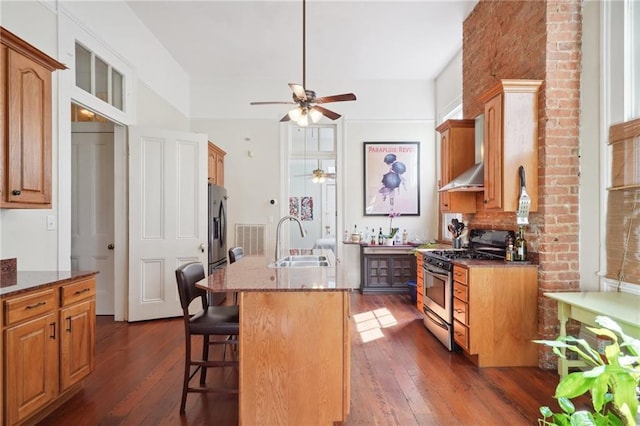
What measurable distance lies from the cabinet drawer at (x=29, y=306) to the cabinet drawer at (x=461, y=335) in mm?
3035

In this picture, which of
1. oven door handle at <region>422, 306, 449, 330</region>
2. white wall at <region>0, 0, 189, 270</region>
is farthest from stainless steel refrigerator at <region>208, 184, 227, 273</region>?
oven door handle at <region>422, 306, 449, 330</region>

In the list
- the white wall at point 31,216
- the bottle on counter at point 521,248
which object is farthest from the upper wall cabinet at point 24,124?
the bottle on counter at point 521,248

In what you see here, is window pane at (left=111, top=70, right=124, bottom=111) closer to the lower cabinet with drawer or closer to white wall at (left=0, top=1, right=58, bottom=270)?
white wall at (left=0, top=1, right=58, bottom=270)

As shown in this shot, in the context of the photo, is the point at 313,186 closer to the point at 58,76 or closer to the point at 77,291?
the point at 58,76

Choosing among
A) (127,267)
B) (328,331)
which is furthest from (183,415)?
(127,267)

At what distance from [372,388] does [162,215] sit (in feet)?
9.93

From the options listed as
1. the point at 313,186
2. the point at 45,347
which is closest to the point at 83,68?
the point at 45,347

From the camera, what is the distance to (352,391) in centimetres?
240

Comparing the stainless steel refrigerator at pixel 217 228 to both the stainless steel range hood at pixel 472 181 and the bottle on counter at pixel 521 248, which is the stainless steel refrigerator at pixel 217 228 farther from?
the bottle on counter at pixel 521 248

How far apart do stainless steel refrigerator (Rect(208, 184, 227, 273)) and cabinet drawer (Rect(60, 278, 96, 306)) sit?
1.98m

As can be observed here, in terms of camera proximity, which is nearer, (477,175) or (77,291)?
(77,291)

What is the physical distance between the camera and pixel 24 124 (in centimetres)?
215

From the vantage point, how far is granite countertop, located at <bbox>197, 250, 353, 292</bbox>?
6.05ft

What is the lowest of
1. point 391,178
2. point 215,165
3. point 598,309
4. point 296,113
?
point 598,309
